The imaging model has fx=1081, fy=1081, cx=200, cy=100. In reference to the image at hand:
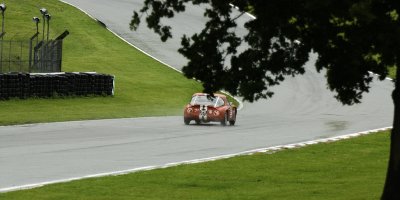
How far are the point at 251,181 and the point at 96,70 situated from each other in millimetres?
45997

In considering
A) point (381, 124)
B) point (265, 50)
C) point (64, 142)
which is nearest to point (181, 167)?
point (64, 142)

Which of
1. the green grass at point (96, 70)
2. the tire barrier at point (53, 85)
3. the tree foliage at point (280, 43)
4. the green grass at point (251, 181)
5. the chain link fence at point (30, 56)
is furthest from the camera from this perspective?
the chain link fence at point (30, 56)

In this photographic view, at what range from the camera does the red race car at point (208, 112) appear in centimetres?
A: 4328

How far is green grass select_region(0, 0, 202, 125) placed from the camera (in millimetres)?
46781

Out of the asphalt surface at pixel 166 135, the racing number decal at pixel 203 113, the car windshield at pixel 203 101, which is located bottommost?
the asphalt surface at pixel 166 135

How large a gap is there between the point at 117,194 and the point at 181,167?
5.91 metres

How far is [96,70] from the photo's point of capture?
67.7 m

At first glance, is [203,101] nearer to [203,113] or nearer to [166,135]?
[203,113]

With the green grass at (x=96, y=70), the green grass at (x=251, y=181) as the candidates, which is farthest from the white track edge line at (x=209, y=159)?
the green grass at (x=96, y=70)

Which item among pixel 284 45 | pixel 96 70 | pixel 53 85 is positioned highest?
pixel 284 45

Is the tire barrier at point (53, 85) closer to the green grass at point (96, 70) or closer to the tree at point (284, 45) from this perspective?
the green grass at point (96, 70)

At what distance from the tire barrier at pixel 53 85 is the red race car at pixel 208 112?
29.1 ft

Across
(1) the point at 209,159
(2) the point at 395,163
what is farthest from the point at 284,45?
(1) the point at 209,159

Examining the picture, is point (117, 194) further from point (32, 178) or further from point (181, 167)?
point (181, 167)
